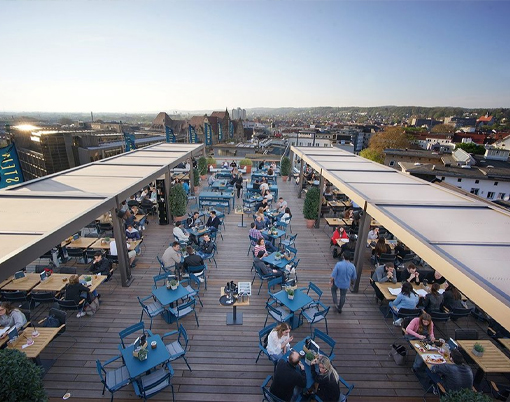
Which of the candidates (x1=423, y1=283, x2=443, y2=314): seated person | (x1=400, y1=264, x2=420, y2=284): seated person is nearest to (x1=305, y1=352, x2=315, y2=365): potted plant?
(x1=423, y1=283, x2=443, y2=314): seated person

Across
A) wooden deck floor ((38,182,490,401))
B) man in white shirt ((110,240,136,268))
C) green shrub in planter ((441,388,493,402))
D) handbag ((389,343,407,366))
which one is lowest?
wooden deck floor ((38,182,490,401))

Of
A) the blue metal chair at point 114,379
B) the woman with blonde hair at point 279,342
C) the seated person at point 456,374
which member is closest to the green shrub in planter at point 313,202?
the woman with blonde hair at point 279,342

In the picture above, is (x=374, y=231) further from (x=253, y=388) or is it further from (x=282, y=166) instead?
(x=282, y=166)

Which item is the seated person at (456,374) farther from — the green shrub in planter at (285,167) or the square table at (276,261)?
the green shrub in planter at (285,167)

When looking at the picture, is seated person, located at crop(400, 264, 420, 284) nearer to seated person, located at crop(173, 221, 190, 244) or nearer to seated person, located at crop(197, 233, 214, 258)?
seated person, located at crop(197, 233, 214, 258)

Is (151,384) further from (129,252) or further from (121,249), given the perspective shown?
(129,252)
